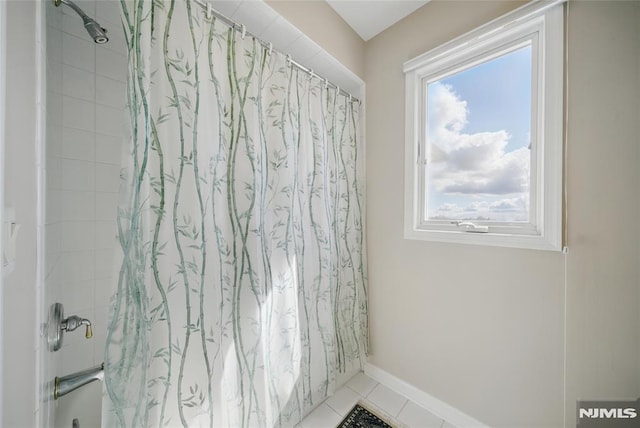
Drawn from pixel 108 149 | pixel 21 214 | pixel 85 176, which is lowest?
pixel 21 214

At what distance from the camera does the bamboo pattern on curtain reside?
0.79m

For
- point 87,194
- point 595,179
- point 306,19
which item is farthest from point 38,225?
point 595,179

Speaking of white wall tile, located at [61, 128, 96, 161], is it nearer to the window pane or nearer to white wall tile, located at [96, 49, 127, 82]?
white wall tile, located at [96, 49, 127, 82]

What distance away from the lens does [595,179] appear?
0.95 metres

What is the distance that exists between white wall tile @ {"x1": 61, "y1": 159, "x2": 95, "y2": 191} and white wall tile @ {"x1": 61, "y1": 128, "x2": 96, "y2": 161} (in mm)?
29

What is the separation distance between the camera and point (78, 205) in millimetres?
1179

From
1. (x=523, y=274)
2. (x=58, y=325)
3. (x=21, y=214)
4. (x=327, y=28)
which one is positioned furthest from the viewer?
(x=327, y=28)

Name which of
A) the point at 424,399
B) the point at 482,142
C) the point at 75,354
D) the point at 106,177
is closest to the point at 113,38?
the point at 106,177

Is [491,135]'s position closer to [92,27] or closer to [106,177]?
[92,27]

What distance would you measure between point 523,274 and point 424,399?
3.28ft

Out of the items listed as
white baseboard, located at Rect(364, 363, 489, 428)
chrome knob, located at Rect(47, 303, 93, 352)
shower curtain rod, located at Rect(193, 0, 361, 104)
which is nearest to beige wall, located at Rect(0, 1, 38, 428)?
chrome knob, located at Rect(47, 303, 93, 352)

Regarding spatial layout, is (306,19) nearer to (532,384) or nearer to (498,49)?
(498,49)

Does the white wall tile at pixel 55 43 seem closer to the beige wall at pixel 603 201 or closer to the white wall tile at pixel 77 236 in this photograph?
the white wall tile at pixel 77 236

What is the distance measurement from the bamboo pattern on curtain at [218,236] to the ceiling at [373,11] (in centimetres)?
53
